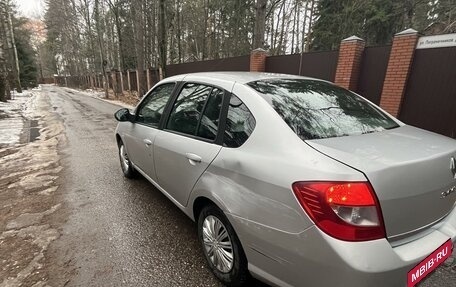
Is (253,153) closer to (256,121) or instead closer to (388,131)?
(256,121)

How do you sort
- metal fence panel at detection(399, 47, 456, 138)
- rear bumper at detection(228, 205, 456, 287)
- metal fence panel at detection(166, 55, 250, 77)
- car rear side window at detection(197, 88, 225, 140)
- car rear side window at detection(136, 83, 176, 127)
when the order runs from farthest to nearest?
metal fence panel at detection(166, 55, 250, 77) < metal fence panel at detection(399, 47, 456, 138) < car rear side window at detection(136, 83, 176, 127) < car rear side window at detection(197, 88, 225, 140) < rear bumper at detection(228, 205, 456, 287)

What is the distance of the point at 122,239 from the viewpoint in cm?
301

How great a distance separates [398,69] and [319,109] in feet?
20.0

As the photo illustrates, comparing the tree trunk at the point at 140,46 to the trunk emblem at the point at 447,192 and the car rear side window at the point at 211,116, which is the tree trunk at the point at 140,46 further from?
the trunk emblem at the point at 447,192

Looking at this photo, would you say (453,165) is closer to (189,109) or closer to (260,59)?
(189,109)

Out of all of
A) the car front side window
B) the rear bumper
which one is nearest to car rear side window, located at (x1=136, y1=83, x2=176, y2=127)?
the car front side window

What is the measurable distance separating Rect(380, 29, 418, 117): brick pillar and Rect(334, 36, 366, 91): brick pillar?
908 mm

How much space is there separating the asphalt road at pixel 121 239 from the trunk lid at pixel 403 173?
38.7 inches

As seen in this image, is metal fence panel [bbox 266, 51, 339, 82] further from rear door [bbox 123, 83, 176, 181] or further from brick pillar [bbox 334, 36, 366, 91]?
rear door [bbox 123, 83, 176, 181]

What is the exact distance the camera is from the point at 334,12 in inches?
880

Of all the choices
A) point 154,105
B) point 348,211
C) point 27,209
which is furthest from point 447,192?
point 27,209

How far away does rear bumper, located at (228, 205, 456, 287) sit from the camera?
1457 mm

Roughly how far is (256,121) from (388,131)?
1.04 meters

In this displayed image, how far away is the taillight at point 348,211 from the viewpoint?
58.8 inches
